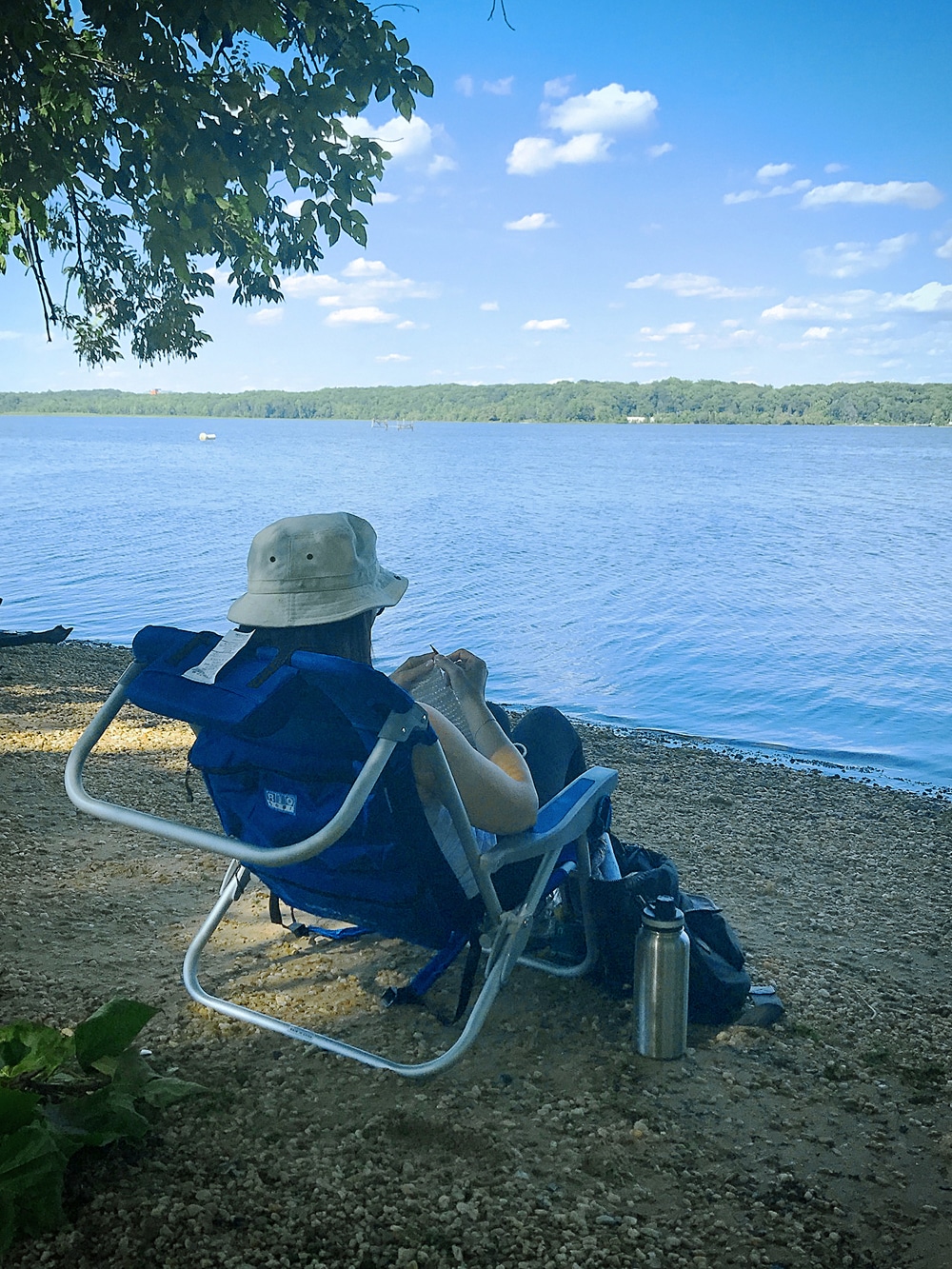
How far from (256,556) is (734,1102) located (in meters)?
1.91

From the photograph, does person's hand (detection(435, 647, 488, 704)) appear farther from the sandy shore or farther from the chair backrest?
the sandy shore

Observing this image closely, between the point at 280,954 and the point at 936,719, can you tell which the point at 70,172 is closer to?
the point at 280,954

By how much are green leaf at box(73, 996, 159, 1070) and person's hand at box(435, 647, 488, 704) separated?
1.10 m

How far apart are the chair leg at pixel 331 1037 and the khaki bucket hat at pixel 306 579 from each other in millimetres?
1020

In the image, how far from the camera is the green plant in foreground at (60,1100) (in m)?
2.09

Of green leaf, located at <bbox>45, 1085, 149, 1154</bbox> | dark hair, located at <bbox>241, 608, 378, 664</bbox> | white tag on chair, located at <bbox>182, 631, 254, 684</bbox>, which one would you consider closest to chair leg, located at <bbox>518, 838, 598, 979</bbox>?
dark hair, located at <bbox>241, 608, 378, 664</bbox>

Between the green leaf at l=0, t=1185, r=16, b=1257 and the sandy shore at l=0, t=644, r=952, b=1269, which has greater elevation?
the green leaf at l=0, t=1185, r=16, b=1257

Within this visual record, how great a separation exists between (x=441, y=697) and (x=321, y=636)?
0.46 meters

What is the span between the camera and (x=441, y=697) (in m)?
2.93

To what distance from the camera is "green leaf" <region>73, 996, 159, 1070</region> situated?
253 centimetres

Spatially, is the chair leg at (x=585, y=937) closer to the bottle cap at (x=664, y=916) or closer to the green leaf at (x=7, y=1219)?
the bottle cap at (x=664, y=916)

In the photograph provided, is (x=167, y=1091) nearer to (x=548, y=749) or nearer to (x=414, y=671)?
(x=414, y=671)

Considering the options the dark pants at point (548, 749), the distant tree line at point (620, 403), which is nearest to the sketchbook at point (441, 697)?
the dark pants at point (548, 749)

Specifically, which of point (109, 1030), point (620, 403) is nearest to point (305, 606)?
point (109, 1030)
